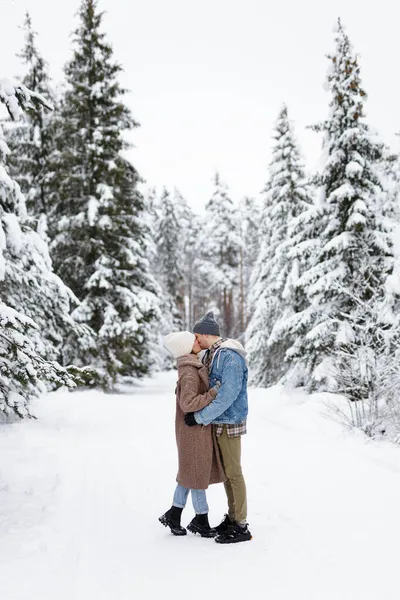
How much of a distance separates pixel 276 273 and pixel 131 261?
6.20 meters

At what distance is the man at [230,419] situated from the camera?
14.3ft

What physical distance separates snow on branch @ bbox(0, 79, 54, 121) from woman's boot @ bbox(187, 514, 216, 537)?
15.8 ft

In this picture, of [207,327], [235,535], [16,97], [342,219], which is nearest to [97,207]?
[342,219]

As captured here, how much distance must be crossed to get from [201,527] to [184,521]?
527mm

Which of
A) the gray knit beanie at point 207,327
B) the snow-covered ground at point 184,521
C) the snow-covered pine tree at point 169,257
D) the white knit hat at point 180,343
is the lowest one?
the snow-covered ground at point 184,521

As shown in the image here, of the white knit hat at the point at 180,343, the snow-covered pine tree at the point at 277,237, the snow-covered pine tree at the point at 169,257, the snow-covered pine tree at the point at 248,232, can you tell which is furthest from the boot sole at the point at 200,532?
the snow-covered pine tree at the point at 248,232

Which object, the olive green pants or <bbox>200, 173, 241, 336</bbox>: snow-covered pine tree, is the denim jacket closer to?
the olive green pants

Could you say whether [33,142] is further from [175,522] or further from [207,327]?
[175,522]

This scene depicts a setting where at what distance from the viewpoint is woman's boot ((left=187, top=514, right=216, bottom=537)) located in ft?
15.2

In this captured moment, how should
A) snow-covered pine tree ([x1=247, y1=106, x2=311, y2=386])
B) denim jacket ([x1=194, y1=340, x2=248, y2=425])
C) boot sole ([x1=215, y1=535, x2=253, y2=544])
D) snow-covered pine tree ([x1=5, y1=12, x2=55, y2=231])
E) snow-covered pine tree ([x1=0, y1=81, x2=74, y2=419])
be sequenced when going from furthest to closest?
snow-covered pine tree ([x1=247, y1=106, x2=311, y2=386]), snow-covered pine tree ([x1=5, y1=12, x2=55, y2=231]), snow-covered pine tree ([x1=0, y1=81, x2=74, y2=419]), boot sole ([x1=215, y1=535, x2=253, y2=544]), denim jacket ([x1=194, y1=340, x2=248, y2=425])

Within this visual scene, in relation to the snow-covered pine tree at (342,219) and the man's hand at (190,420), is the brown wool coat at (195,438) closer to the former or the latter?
the man's hand at (190,420)

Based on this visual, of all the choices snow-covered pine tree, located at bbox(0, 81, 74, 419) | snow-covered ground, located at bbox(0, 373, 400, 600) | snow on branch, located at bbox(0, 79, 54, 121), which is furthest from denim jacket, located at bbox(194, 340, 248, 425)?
snow on branch, located at bbox(0, 79, 54, 121)

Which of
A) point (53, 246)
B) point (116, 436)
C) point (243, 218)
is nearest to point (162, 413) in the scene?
point (116, 436)

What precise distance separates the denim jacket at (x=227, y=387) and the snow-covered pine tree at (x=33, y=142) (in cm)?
1494
